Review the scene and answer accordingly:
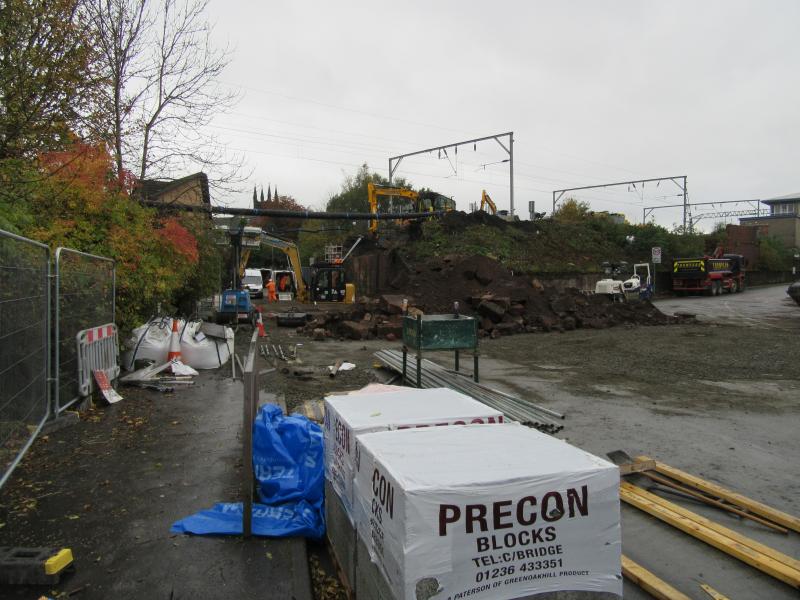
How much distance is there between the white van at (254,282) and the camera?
3841 cm

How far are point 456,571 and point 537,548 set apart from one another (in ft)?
1.24

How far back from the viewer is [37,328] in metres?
5.34

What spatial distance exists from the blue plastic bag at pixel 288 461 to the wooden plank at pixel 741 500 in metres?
3.13

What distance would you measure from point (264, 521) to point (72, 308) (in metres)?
4.26

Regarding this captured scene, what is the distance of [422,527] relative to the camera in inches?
85.0

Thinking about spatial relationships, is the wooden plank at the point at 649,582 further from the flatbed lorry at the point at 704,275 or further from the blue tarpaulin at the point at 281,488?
the flatbed lorry at the point at 704,275

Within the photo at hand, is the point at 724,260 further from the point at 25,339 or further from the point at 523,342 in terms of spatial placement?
the point at 25,339

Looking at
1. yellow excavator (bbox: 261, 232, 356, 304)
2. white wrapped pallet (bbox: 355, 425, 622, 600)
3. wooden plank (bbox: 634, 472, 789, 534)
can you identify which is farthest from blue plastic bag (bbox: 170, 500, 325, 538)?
yellow excavator (bbox: 261, 232, 356, 304)

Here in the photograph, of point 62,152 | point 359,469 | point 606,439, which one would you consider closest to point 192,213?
point 62,152

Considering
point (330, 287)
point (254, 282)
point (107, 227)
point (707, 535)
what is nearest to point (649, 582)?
point (707, 535)

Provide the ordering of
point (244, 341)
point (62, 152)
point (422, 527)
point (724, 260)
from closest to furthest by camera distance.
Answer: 1. point (422, 527)
2. point (62, 152)
3. point (244, 341)
4. point (724, 260)

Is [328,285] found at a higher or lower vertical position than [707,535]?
higher

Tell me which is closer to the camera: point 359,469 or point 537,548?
point 537,548

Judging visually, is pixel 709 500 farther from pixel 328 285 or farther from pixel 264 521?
pixel 328 285
